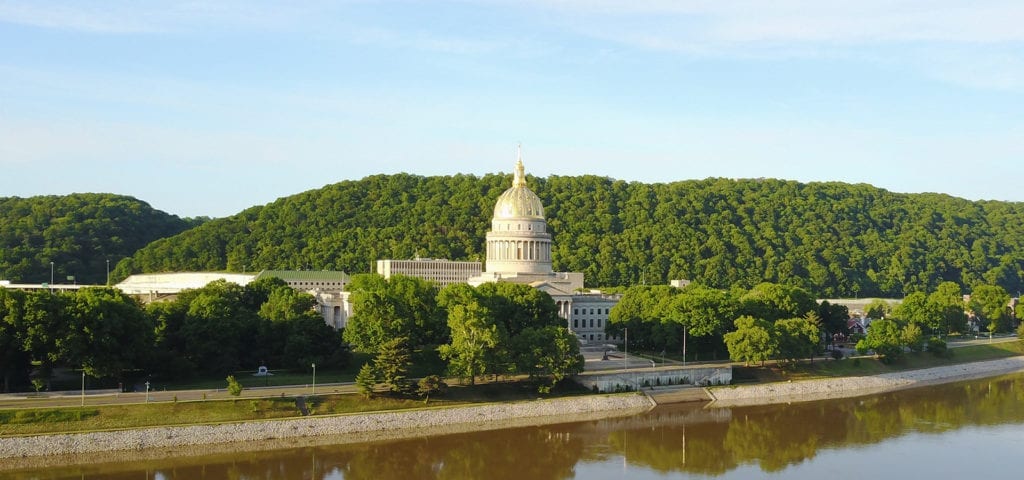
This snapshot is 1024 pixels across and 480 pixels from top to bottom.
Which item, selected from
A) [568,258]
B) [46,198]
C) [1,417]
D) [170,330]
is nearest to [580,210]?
[568,258]

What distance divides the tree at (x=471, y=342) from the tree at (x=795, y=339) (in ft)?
71.0

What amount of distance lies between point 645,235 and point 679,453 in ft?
306

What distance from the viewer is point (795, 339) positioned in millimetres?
72500

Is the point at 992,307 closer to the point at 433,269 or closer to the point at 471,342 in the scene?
the point at 433,269

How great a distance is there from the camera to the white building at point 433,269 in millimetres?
134750

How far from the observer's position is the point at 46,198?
531ft

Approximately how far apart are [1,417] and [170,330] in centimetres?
1484

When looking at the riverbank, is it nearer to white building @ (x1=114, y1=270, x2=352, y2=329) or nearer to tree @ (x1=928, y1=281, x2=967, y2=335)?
tree @ (x1=928, y1=281, x2=967, y2=335)

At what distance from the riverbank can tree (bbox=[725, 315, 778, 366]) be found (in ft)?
6.86

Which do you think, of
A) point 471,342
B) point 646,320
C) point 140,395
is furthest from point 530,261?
point 140,395

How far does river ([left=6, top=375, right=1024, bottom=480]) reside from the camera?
155ft

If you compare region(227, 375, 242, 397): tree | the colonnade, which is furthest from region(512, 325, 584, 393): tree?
the colonnade

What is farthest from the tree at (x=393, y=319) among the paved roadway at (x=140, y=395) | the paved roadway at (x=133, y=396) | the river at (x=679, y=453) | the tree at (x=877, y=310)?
the tree at (x=877, y=310)

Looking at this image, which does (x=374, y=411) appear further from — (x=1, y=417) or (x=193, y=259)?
(x=193, y=259)
